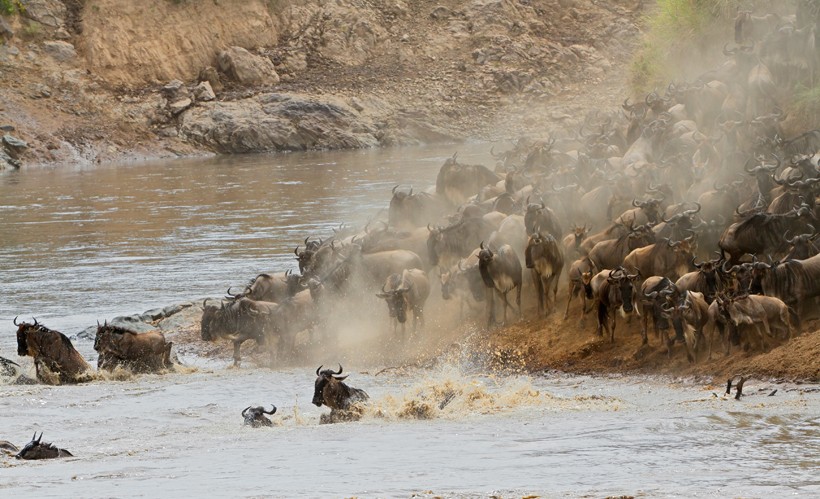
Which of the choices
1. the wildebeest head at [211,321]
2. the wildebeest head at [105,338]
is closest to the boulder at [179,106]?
the wildebeest head at [211,321]

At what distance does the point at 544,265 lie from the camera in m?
14.3

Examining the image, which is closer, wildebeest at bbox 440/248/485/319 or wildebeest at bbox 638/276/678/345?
wildebeest at bbox 638/276/678/345

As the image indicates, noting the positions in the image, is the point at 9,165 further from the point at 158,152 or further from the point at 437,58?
the point at 437,58

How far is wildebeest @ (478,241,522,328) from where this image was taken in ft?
46.4

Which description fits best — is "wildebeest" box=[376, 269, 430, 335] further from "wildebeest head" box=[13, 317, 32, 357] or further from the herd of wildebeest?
"wildebeest head" box=[13, 317, 32, 357]

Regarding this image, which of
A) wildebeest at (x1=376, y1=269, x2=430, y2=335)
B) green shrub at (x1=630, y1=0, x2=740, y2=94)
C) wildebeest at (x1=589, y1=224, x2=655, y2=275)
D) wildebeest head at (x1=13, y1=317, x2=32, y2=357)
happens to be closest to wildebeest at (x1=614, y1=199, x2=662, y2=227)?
wildebeest at (x1=589, y1=224, x2=655, y2=275)

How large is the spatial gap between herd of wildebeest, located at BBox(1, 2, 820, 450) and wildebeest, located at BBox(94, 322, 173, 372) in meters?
0.02

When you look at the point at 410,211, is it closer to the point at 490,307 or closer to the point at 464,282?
the point at 464,282

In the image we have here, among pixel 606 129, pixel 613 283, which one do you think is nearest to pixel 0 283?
pixel 606 129

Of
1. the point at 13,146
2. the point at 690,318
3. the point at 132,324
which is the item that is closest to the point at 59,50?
the point at 13,146

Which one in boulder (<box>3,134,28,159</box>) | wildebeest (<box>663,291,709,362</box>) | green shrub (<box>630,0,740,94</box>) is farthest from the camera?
boulder (<box>3,134,28,159</box>)

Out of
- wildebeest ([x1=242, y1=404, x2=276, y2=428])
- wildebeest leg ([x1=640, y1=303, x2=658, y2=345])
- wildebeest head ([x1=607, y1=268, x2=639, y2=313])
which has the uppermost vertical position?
wildebeest head ([x1=607, y1=268, x2=639, y2=313])

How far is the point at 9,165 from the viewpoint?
44.8 metres

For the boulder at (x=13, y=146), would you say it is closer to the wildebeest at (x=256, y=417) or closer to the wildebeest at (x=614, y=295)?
the wildebeest at (x=614, y=295)
